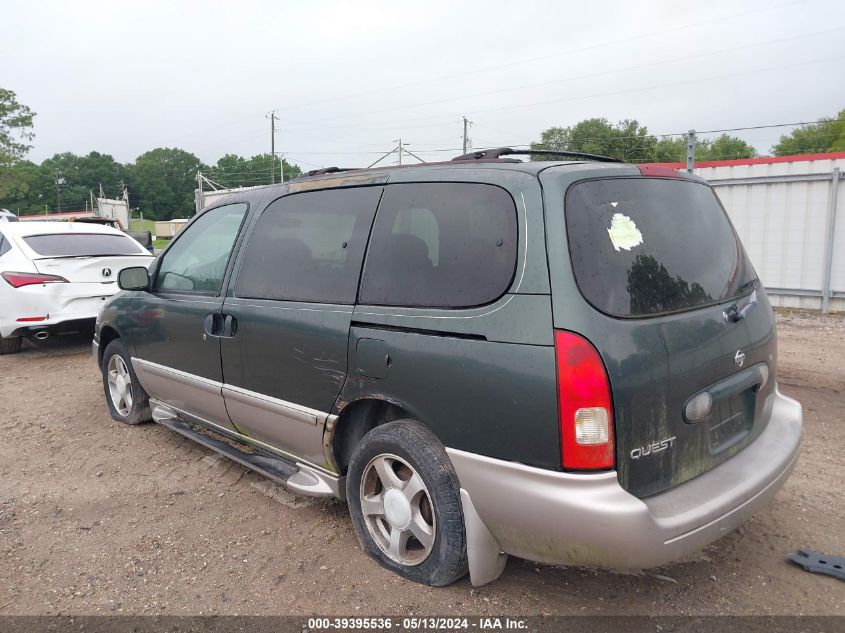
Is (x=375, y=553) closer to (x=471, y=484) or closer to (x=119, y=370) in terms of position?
(x=471, y=484)

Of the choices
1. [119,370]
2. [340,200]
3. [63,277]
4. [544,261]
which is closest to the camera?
[544,261]

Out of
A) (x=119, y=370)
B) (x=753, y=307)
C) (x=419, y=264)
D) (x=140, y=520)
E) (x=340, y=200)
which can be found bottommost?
(x=140, y=520)

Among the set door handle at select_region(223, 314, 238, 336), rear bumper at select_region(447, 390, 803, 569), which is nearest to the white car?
door handle at select_region(223, 314, 238, 336)

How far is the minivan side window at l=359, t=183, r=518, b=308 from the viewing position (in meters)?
2.35

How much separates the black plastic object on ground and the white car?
653 centimetres

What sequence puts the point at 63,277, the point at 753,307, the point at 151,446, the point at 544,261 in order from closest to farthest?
the point at 544,261 < the point at 753,307 < the point at 151,446 < the point at 63,277

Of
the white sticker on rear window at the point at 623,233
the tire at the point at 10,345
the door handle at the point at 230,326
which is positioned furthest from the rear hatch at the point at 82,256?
the white sticker on rear window at the point at 623,233

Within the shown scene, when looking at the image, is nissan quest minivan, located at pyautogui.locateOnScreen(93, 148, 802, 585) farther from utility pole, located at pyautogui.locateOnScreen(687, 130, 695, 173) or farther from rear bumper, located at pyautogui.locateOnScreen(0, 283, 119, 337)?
utility pole, located at pyautogui.locateOnScreen(687, 130, 695, 173)

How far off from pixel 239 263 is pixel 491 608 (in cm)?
223

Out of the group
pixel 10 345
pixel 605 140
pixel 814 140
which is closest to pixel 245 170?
pixel 605 140

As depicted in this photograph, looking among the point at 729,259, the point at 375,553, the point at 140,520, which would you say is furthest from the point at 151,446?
the point at 729,259

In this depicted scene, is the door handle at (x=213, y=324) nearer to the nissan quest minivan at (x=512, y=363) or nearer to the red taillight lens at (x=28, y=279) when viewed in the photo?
the nissan quest minivan at (x=512, y=363)

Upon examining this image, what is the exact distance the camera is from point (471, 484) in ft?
7.53

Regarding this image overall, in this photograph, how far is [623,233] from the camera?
7.55 feet
